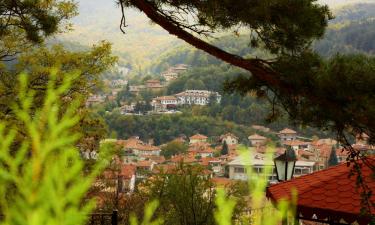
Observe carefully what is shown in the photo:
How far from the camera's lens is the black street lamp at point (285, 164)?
5434 mm

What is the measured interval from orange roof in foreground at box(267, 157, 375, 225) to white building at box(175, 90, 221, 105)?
8270 centimetres

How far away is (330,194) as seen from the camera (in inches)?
180

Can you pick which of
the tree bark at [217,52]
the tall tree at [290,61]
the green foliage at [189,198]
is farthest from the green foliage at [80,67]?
the tree bark at [217,52]

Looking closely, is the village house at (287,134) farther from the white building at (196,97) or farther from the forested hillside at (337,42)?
the white building at (196,97)

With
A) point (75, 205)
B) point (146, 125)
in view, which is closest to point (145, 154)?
point (146, 125)

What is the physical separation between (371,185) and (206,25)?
216cm

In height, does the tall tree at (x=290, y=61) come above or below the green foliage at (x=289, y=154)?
above

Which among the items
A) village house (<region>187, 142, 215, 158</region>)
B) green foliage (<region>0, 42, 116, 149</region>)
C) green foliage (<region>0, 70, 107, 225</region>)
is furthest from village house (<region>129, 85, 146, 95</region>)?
green foliage (<region>0, 70, 107, 225</region>)

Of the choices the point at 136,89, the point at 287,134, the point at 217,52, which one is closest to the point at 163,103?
the point at 136,89

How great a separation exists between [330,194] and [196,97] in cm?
8870

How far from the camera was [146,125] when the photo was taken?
78250 mm

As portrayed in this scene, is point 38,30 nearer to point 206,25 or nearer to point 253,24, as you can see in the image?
point 206,25

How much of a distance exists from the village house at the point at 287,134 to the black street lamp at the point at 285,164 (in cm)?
7334

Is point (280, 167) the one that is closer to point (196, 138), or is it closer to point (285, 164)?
point (285, 164)
